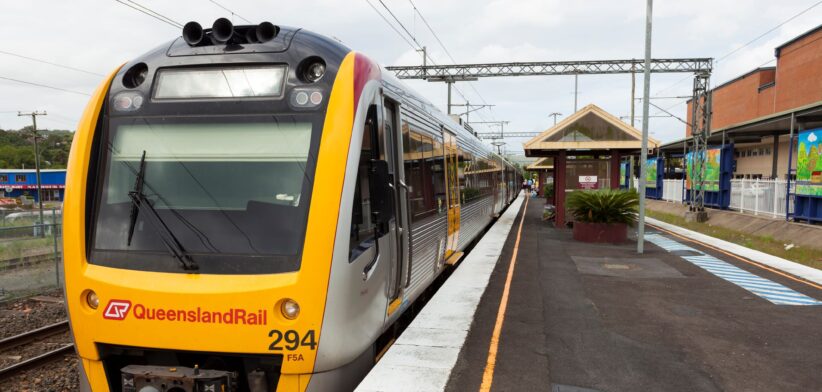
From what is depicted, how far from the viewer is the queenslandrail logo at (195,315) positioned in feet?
11.5

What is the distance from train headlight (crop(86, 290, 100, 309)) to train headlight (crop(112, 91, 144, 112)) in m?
1.43

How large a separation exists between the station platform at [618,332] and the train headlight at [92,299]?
217 centimetres

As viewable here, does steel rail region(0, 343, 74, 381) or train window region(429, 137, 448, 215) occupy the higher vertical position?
train window region(429, 137, 448, 215)

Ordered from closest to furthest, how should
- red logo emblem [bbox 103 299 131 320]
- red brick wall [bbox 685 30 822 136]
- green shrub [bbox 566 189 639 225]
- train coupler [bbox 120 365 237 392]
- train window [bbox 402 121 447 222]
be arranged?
train coupler [bbox 120 365 237 392]
red logo emblem [bbox 103 299 131 320]
train window [bbox 402 121 447 222]
green shrub [bbox 566 189 639 225]
red brick wall [bbox 685 30 822 136]

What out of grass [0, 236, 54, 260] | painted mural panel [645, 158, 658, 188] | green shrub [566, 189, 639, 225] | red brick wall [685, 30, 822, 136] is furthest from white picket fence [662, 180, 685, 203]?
grass [0, 236, 54, 260]

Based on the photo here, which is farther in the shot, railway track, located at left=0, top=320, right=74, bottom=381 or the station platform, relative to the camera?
railway track, located at left=0, top=320, right=74, bottom=381

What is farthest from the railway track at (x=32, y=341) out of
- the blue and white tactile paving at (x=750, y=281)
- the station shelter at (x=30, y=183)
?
the station shelter at (x=30, y=183)

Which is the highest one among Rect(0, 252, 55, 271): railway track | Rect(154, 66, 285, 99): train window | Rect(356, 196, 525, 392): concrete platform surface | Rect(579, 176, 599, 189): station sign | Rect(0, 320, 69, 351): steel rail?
Rect(154, 66, 285, 99): train window

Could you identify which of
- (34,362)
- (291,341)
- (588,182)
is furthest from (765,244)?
(34,362)

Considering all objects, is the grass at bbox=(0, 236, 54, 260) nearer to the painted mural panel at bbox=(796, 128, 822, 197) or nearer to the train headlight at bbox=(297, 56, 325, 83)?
the train headlight at bbox=(297, 56, 325, 83)

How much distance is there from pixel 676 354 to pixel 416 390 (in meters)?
3.05

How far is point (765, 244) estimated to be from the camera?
1617 cm

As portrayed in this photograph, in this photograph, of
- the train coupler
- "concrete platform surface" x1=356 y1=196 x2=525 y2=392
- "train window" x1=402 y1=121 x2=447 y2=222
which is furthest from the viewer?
"train window" x1=402 y1=121 x2=447 y2=222

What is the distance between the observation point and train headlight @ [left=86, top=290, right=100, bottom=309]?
376 centimetres
